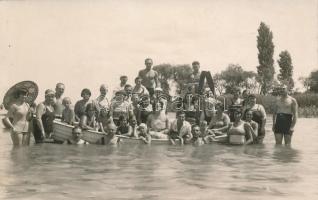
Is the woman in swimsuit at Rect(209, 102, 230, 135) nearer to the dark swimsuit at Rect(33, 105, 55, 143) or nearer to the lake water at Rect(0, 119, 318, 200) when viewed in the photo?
the lake water at Rect(0, 119, 318, 200)

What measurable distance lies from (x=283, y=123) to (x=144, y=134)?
3.68 m

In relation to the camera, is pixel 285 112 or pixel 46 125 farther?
pixel 46 125

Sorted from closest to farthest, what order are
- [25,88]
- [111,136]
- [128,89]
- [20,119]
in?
[20,119], [111,136], [128,89], [25,88]

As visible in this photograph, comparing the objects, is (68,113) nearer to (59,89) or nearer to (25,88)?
(59,89)

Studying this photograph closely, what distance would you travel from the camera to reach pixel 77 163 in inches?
406

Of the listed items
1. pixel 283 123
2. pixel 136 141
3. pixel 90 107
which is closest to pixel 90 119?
pixel 90 107

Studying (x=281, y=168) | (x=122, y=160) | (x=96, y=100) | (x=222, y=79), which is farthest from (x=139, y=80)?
(x=222, y=79)

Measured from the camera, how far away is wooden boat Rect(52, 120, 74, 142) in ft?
44.4

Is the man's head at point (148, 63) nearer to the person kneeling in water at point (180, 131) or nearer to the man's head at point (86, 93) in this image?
the person kneeling in water at point (180, 131)

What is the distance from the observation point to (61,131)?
544 inches

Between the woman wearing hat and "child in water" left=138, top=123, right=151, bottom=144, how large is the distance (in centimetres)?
236

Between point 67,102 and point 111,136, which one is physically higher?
point 67,102

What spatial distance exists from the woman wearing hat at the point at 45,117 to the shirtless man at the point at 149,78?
116 inches

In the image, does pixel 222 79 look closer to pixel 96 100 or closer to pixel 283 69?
pixel 283 69
